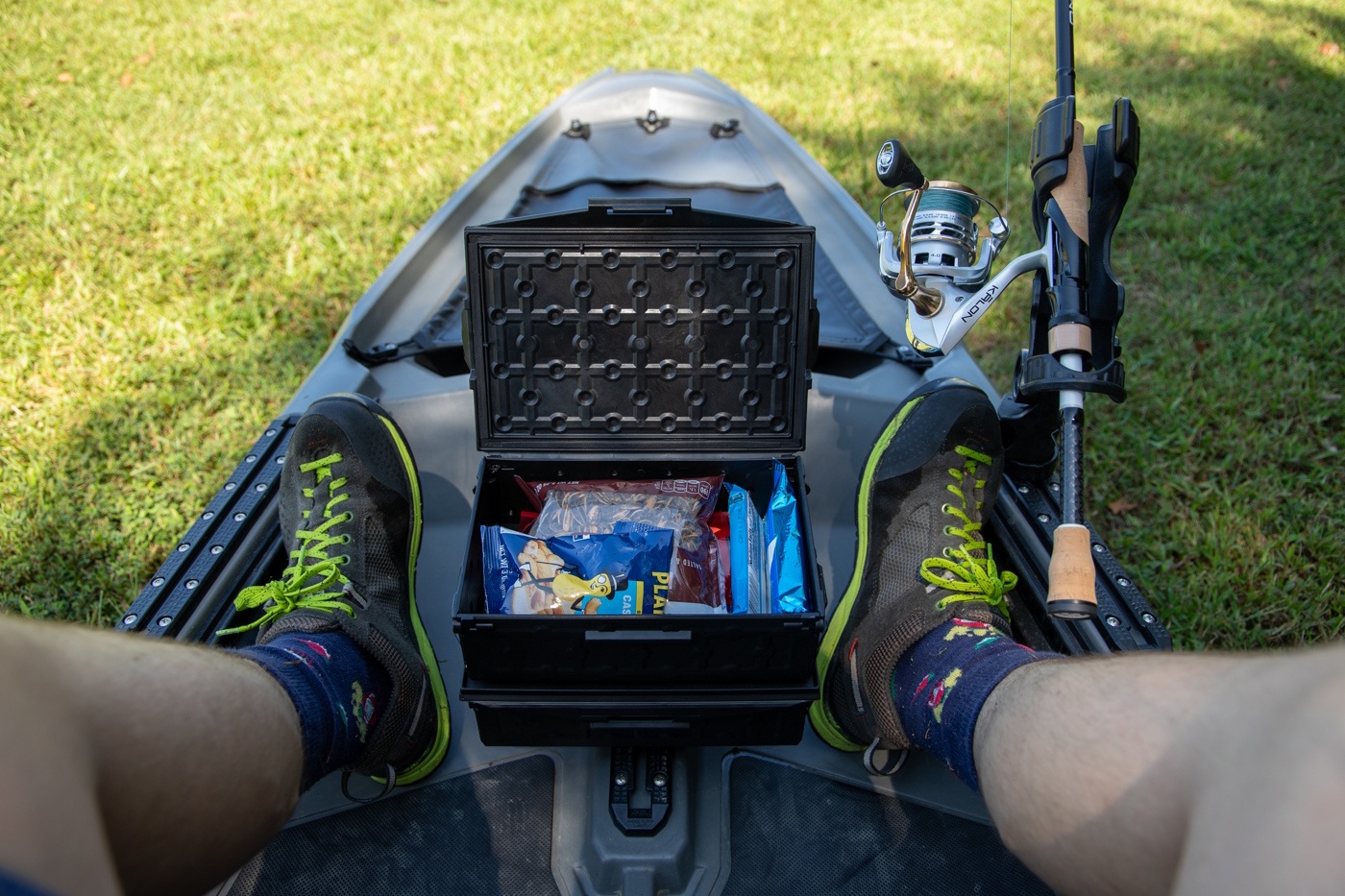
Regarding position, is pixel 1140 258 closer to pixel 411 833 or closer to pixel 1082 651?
pixel 1082 651

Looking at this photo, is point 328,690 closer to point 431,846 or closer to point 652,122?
point 431,846

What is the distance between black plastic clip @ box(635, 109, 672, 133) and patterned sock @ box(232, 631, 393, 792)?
206cm

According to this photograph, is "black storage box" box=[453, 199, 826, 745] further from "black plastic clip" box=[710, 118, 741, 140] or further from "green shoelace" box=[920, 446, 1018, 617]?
"black plastic clip" box=[710, 118, 741, 140]

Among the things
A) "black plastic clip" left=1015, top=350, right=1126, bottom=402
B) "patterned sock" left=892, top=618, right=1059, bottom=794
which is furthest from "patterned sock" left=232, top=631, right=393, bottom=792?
"black plastic clip" left=1015, top=350, right=1126, bottom=402

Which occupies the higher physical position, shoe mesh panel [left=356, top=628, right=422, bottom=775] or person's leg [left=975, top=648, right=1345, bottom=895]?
person's leg [left=975, top=648, right=1345, bottom=895]

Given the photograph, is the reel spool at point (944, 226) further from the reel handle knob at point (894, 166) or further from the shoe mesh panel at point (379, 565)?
the shoe mesh panel at point (379, 565)

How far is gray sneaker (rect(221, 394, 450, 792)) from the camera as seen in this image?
1.37m

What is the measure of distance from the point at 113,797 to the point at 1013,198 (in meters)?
3.45

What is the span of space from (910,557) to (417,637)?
3.08 feet

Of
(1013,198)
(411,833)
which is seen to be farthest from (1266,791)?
(1013,198)

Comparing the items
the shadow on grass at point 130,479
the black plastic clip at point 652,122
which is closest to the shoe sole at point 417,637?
the shadow on grass at point 130,479

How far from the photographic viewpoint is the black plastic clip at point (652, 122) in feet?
9.09

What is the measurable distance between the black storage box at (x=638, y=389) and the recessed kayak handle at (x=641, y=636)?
0.08 m

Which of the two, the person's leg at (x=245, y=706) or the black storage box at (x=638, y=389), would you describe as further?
the black storage box at (x=638, y=389)
